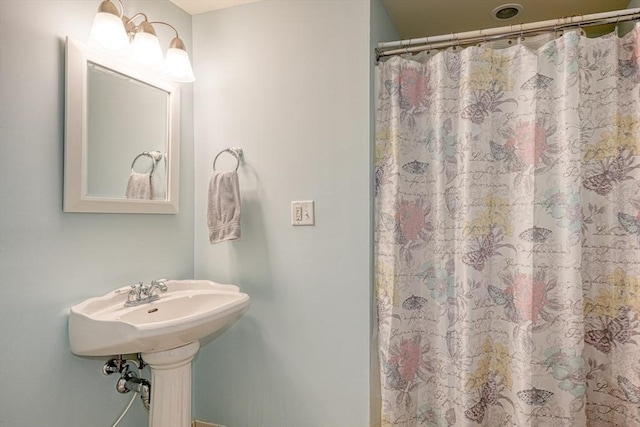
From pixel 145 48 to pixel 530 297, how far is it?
184 centimetres

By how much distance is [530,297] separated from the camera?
1450 millimetres

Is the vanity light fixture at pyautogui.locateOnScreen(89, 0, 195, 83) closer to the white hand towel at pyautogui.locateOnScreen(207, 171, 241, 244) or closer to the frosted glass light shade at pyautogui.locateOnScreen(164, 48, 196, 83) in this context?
the frosted glass light shade at pyautogui.locateOnScreen(164, 48, 196, 83)

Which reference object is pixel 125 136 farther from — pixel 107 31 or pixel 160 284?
pixel 160 284

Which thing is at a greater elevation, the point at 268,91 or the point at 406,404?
the point at 268,91

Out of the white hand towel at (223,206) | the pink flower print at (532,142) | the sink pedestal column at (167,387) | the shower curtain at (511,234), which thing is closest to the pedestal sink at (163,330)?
the sink pedestal column at (167,387)

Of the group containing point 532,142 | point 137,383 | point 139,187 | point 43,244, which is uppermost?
point 532,142

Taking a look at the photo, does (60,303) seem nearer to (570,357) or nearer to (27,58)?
(27,58)

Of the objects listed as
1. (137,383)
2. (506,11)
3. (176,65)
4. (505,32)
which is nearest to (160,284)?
(137,383)

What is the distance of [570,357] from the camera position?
142 centimetres

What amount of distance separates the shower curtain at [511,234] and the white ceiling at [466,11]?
0.99ft

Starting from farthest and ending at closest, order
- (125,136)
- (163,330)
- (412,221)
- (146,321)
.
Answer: (412,221), (125,136), (146,321), (163,330)

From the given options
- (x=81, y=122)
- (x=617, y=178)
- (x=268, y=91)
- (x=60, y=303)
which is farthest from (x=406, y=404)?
(x=81, y=122)

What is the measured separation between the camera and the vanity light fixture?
4.27 ft

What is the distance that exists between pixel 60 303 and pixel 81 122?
2.18ft
